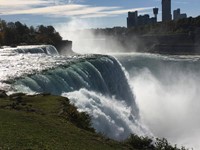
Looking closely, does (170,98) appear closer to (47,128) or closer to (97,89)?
(97,89)

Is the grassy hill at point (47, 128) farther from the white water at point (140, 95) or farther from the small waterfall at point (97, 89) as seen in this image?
the white water at point (140, 95)

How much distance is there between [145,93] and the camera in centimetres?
5531

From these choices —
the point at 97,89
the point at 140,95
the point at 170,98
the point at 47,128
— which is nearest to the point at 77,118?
the point at 47,128

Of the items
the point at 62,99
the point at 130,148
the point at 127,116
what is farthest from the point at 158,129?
the point at 130,148

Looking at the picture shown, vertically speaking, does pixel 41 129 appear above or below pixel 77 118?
above

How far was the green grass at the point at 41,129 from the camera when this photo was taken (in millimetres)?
12188

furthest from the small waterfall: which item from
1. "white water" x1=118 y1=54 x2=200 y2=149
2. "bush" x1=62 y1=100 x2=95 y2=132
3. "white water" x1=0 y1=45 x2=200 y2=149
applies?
"white water" x1=118 y1=54 x2=200 y2=149

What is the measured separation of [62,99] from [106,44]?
137 m

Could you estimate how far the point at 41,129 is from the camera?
14.0 m

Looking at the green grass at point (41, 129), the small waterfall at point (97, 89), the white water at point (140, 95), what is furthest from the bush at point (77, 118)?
the white water at point (140, 95)

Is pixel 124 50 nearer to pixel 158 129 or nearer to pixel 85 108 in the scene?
pixel 158 129

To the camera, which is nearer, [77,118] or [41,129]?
[41,129]

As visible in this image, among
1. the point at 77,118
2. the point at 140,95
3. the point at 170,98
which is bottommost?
the point at 170,98

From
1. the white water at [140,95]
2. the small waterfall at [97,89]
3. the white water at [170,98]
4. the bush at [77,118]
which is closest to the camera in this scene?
the bush at [77,118]
